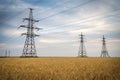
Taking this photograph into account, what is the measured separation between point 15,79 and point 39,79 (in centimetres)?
95

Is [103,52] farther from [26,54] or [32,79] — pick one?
[32,79]

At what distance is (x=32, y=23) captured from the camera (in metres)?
59.8

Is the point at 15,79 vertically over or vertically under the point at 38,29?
under

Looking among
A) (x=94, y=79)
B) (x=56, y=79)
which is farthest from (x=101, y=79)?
(x=56, y=79)

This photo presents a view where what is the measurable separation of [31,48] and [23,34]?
17.9 ft

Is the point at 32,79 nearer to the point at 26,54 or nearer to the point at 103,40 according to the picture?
the point at 26,54

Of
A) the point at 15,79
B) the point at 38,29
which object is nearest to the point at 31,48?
the point at 38,29

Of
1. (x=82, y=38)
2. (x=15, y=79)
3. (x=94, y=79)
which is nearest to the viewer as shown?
(x=94, y=79)

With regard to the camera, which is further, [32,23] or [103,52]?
[103,52]

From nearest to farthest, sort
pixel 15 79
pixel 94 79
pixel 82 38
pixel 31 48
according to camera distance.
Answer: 1. pixel 94 79
2. pixel 15 79
3. pixel 31 48
4. pixel 82 38

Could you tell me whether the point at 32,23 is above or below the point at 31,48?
above

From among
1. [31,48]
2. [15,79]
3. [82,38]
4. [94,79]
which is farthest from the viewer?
[82,38]

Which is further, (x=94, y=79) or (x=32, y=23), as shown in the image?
(x=32, y=23)

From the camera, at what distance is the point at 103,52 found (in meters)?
82.9
